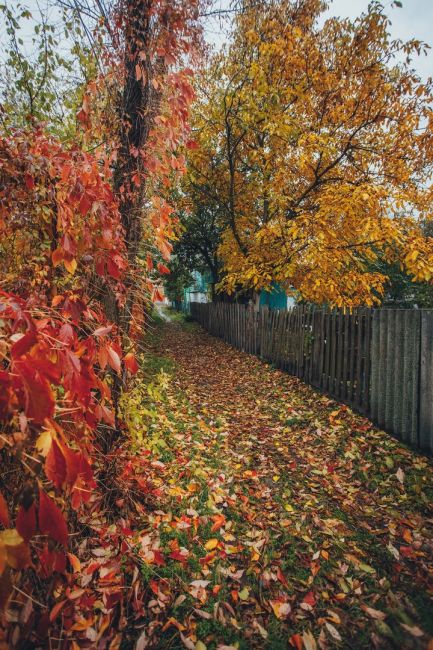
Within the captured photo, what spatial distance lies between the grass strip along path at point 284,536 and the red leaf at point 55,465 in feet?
5.91

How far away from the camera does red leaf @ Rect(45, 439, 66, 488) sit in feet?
3.19

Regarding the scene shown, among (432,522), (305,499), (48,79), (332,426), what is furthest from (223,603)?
(48,79)

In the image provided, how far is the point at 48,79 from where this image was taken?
13.8ft

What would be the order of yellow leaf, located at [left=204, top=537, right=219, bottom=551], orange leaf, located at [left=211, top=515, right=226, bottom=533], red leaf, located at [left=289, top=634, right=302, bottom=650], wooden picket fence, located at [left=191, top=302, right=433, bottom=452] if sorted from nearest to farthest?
red leaf, located at [left=289, top=634, right=302, bottom=650]
yellow leaf, located at [left=204, top=537, right=219, bottom=551]
orange leaf, located at [left=211, top=515, right=226, bottom=533]
wooden picket fence, located at [left=191, top=302, right=433, bottom=452]

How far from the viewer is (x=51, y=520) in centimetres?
93

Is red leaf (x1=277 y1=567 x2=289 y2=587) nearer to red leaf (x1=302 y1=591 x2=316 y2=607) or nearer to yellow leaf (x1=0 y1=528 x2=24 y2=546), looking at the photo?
red leaf (x1=302 y1=591 x2=316 y2=607)

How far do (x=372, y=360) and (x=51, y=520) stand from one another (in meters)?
5.03

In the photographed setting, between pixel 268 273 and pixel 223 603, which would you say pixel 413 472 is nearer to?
pixel 223 603

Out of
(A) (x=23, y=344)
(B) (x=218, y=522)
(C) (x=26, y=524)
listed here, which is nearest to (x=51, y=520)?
(C) (x=26, y=524)

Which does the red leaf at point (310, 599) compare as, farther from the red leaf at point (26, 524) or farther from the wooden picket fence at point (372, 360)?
the wooden picket fence at point (372, 360)

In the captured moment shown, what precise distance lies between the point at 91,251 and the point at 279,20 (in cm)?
925

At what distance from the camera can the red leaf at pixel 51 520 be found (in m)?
0.92

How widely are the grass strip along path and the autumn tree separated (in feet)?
12.1

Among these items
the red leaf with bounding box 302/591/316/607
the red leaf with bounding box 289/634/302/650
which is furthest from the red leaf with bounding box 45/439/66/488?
the red leaf with bounding box 302/591/316/607
